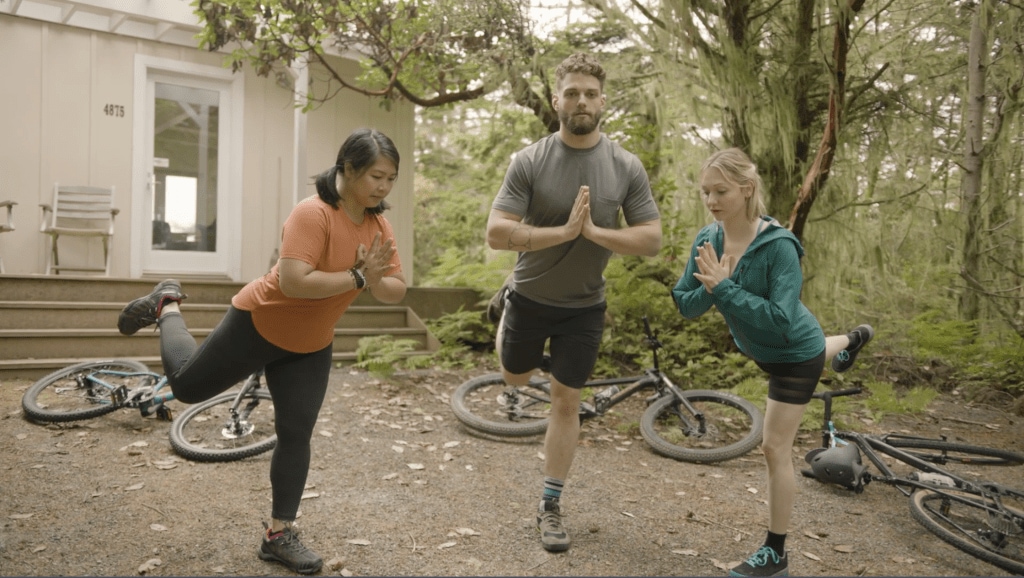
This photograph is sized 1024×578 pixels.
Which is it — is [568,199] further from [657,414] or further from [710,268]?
[657,414]

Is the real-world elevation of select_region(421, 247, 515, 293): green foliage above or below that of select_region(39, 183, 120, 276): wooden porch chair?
below

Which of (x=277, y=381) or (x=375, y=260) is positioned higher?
(x=375, y=260)

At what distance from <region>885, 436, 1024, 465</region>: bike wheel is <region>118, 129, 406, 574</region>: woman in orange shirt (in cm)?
313

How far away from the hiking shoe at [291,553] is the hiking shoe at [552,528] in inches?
38.2

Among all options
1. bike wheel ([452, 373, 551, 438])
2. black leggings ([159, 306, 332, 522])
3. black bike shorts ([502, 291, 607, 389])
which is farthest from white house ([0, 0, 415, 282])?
black leggings ([159, 306, 332, 522])

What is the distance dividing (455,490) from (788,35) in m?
4.61

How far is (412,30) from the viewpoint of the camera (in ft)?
23.0

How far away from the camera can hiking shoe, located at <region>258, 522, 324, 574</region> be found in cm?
254

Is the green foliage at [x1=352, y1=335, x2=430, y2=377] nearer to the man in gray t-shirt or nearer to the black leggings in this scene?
the man in gray t-shirt

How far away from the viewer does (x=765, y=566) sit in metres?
2.50

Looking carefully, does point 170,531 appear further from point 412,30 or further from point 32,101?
point 32,101

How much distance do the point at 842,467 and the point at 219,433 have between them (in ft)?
12.8

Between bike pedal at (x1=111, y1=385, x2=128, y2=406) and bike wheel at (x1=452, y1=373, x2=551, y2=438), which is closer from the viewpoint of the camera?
bike pedal at (x1=111, y1=385, x2=128, y2=406)

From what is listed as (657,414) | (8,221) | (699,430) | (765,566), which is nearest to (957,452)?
(699,430)
